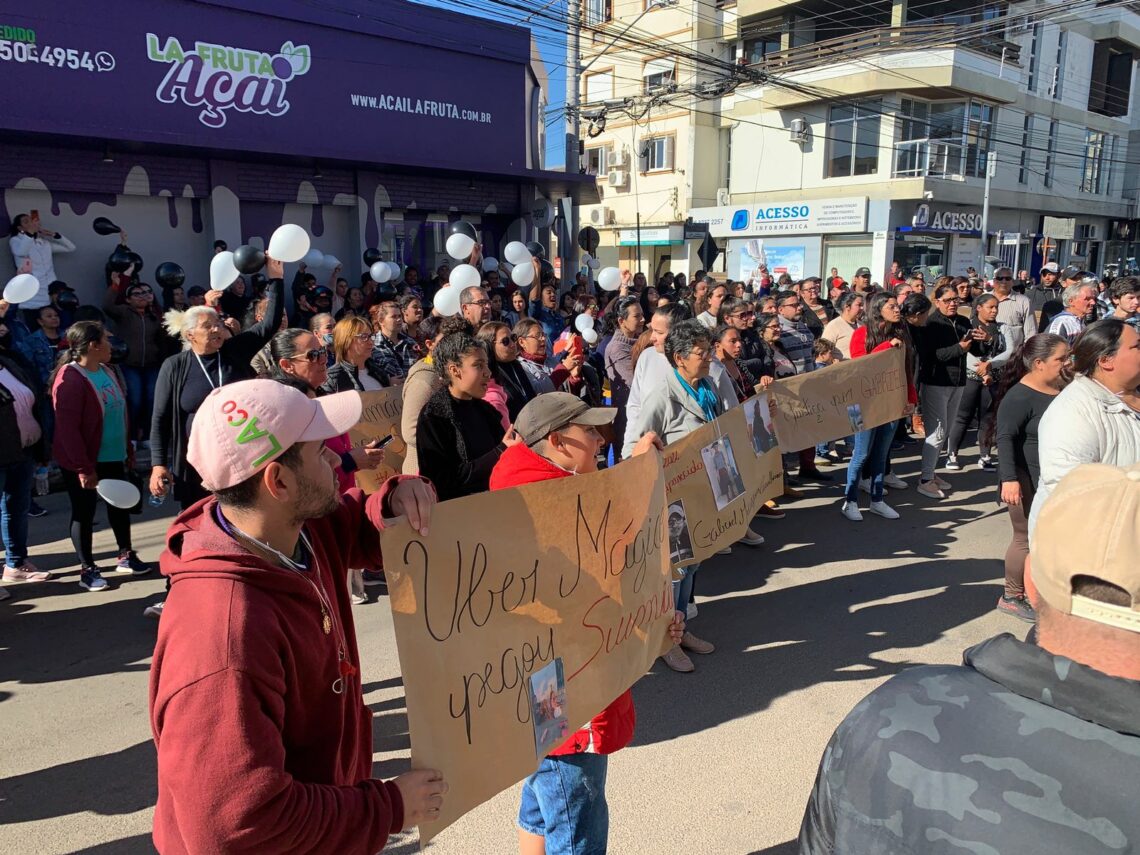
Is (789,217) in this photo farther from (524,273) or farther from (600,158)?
(524,273)

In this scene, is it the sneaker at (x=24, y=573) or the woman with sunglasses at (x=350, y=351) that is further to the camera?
the sneaker at (x=24, y=573)

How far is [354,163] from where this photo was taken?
13852 mm

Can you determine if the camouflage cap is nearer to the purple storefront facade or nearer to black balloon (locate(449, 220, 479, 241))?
black balloon (locate(449, 220, 479, 241))

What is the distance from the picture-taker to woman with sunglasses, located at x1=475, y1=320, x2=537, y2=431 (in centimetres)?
546

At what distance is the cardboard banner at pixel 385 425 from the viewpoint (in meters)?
5.35

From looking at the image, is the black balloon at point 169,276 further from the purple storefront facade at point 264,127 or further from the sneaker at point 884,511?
the sneaker at point 884,511

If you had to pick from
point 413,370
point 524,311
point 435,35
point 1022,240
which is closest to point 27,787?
point 413,370

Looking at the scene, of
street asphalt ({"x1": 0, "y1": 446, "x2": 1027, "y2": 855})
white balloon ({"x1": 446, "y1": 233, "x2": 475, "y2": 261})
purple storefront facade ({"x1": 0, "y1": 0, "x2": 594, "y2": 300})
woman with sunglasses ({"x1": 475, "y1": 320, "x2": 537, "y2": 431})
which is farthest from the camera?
white balloon ({"x1": 446, "y1": 233, "x2": 475, "y2": 261})

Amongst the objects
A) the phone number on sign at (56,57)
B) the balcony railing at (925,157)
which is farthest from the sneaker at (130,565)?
the balcony railing at (925,157)

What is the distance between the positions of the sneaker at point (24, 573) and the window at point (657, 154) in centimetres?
3039

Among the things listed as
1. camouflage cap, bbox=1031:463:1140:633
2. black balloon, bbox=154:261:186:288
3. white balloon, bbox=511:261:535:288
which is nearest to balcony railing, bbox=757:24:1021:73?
white balloon, bbox=511:261:535:288

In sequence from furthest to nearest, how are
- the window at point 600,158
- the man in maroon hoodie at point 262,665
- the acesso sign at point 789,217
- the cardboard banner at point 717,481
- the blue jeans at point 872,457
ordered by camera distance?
the window at point 600,158, the acesso sign at point 789,217, the blue jeans at point 872,457, the cardboard banner at point 717,481, the man in maroon hoodie at point 262,665

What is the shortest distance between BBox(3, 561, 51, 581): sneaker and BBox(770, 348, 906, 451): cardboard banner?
5.41m

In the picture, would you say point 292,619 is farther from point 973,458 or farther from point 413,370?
point 973,458
